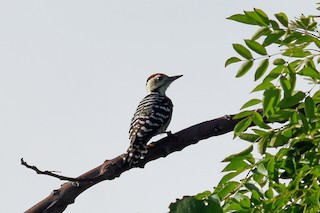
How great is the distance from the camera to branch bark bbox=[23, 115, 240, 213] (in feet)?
15.9

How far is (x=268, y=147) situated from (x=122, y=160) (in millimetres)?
1419

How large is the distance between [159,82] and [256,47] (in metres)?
7.58

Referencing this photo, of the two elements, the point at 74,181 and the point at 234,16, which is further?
the point at 74,181

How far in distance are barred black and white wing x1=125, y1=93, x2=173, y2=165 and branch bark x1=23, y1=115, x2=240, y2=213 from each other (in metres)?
2.33

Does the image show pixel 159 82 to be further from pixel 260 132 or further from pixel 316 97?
pixel 316 97

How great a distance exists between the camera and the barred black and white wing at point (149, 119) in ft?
28.8

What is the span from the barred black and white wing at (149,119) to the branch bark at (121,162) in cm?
233

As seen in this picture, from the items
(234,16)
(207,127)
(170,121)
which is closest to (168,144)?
(207,127)

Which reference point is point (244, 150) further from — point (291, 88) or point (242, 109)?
point (291, 88)

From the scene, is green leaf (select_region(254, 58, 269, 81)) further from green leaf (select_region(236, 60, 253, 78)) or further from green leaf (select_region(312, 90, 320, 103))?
green leaf (select_region(312, 90, 320, 103))

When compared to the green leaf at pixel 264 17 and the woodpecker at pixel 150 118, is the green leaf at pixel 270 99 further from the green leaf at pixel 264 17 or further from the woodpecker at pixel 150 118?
the woodpecker at pixel 150 118

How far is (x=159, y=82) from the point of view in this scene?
11516 mm

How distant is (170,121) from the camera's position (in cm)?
965

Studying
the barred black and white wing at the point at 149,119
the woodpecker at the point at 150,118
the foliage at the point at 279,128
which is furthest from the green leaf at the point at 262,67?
the barred black and white wing at the point at 149,119
